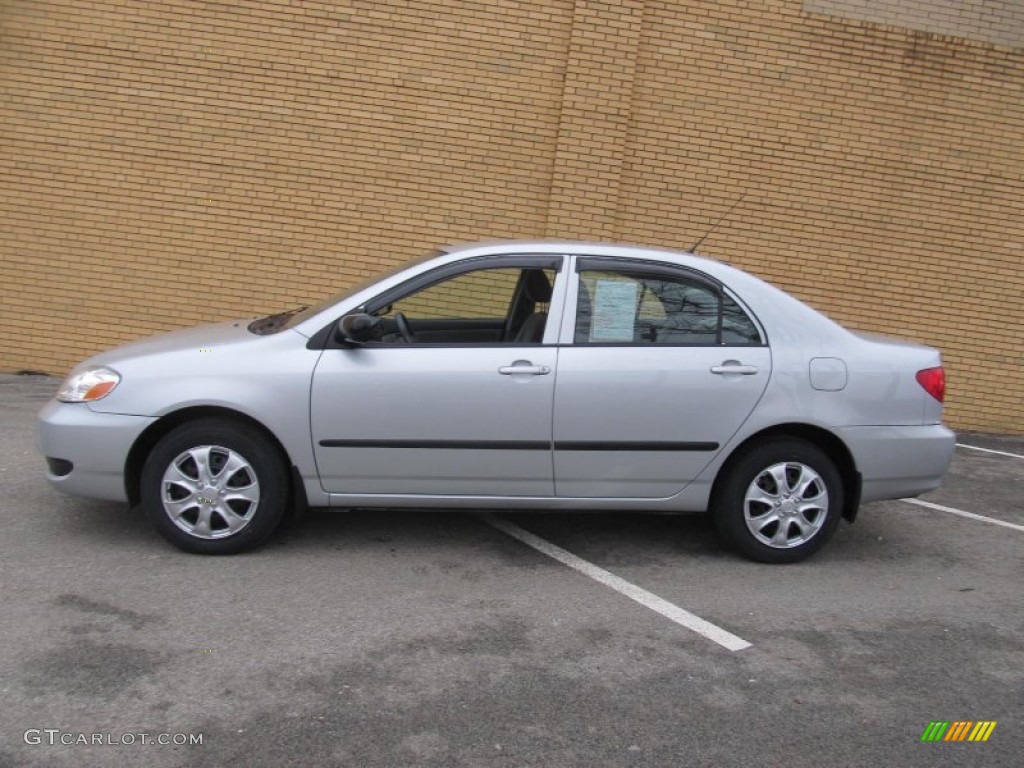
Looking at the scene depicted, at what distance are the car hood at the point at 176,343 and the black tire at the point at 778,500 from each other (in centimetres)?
258

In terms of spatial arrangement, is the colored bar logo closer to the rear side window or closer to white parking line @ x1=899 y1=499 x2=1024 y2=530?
the rear side window

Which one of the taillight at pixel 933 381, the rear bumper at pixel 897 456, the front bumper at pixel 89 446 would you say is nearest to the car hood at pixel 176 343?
the front bumper at pixel 89 446

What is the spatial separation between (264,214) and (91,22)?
2200 millimetres

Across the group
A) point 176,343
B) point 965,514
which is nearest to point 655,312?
point 176,343

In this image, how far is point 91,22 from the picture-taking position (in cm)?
857

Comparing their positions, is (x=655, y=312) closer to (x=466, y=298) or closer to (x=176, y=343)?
(x=466, y=298)

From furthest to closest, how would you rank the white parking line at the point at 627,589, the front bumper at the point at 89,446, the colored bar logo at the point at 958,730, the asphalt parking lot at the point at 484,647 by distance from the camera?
the front bumper at the point at 89,446 → the white parking line at the point at 627,589 → the colored bar logo at the point at 958,730 → the asphalt parking lot at the point at 484,647

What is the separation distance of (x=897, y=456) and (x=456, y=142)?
5182 mm

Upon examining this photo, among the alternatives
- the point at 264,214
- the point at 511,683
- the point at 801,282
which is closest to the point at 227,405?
the point at 511,683

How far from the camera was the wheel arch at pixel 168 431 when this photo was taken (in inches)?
187

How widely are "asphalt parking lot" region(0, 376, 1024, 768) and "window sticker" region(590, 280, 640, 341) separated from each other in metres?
1.19

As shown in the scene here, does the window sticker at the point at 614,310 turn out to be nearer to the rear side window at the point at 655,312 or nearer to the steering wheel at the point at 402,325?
the rear side window at the point at 655,312

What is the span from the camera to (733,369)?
496 centimetres

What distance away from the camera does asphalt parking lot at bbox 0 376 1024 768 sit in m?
3.32
